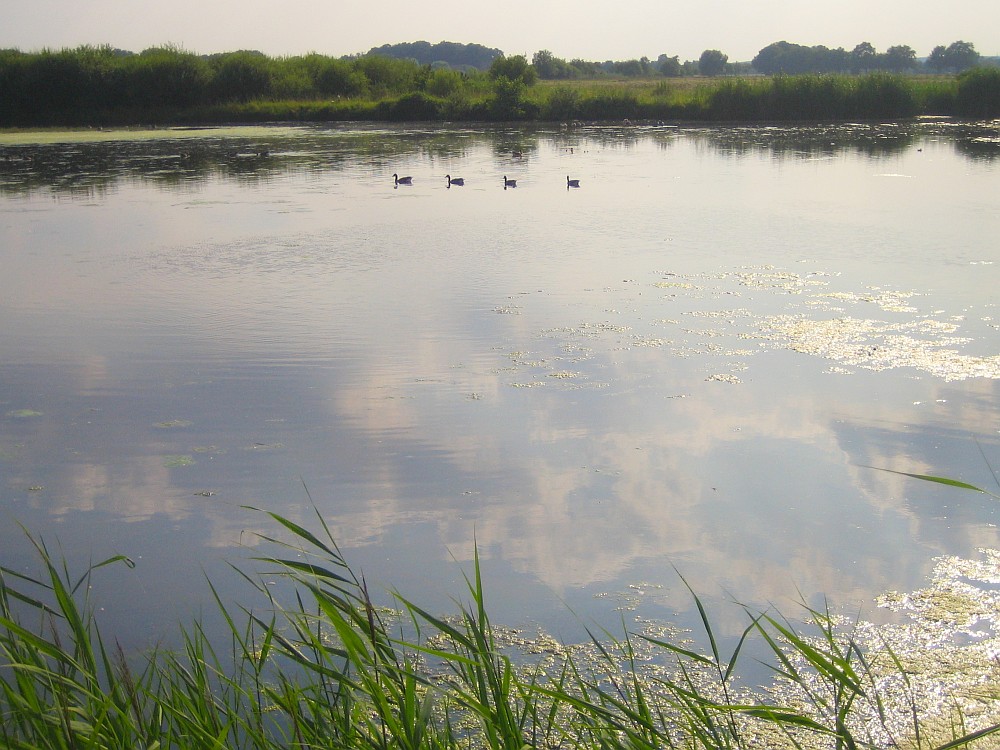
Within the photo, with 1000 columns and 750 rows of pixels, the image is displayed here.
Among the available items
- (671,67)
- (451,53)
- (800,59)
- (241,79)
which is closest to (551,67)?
(671,67)

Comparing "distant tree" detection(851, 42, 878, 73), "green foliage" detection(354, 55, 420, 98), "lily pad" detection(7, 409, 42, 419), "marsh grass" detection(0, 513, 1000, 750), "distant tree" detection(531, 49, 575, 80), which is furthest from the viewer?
"distant tree" detection(851, 42, 878, 73)

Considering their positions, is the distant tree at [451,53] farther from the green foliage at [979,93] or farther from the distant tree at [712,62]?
the green foliage at [979,93]

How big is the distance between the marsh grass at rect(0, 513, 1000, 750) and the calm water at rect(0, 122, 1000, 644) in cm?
26

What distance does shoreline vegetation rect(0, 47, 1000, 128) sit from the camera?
76.7ft

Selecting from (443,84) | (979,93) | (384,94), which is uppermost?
(443,84)

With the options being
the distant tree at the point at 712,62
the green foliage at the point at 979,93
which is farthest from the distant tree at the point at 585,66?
the green foliage at the point at 979,93

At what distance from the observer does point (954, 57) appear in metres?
64.7

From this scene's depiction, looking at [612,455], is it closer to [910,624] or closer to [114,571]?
[910,624]

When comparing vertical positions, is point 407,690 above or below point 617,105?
below

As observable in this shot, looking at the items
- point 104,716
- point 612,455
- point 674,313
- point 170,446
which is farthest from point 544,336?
point 104,716

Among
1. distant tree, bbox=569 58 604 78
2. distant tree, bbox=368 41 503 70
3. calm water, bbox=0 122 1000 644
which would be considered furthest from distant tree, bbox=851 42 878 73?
calm water, bbox=0 122 1000 644

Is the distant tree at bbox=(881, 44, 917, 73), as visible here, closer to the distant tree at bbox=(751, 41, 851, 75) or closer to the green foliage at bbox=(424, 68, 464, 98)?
the distant tree at bbox=(751, 41, 851, 75)

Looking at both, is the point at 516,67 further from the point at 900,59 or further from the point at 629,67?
the point at 900,59

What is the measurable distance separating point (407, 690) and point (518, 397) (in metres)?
2.74
